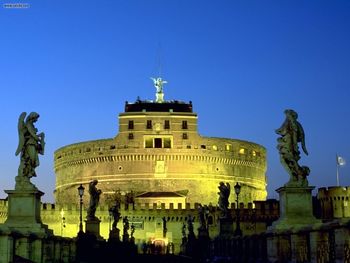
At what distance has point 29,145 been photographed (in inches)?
801

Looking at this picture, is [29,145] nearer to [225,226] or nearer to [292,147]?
[292,147]

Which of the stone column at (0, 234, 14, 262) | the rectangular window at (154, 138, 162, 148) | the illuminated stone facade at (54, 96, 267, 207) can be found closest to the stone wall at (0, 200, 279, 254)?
the illuminated stone facade at (54, 96, 267, 207)

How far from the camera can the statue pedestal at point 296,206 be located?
18859 millimetres

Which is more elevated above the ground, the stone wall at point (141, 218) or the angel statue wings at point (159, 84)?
the angel statue wings at point (159, 84)

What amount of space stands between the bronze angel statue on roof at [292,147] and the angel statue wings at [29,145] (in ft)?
23.0

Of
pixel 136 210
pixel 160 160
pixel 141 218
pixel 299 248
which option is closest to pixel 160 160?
pixel 160 160

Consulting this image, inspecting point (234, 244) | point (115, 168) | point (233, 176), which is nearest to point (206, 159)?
point (233, 176)

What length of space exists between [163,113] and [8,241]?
9760 cm

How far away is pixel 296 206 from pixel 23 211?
757cm

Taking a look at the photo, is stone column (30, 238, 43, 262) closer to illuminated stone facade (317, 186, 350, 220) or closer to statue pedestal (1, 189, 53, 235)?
statue pedestal (1, 189, 53, 235)

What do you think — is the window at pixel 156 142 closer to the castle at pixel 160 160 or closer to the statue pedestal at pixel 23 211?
the castle at pixel 160 160

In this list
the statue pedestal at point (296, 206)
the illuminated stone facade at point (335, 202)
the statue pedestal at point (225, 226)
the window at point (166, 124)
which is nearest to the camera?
the statue pedestal at point (296, 206)

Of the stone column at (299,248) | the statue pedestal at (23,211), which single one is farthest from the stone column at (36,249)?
the stone column at (299,248)

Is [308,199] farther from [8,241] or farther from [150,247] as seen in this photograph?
[150,247]
